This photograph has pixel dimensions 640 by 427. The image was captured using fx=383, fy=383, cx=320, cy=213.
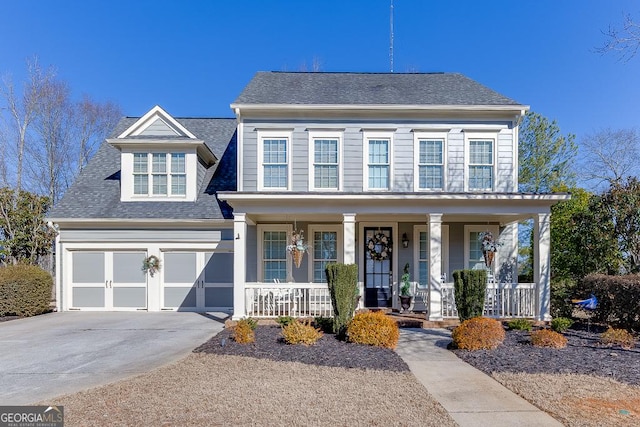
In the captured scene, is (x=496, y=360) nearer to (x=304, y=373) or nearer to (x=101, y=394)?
(x=304, y=373)

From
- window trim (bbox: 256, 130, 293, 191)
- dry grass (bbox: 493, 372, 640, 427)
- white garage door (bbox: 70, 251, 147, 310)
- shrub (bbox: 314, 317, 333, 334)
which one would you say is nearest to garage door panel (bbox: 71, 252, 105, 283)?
white garage door (bbox: 70, 251, 147, 310)

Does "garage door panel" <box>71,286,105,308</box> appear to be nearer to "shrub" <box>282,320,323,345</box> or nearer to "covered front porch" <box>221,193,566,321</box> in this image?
"covered front porch" <box>221,193,566,321</box>

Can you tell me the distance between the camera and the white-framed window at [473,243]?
462 inches

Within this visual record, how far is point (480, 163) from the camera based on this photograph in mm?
10977

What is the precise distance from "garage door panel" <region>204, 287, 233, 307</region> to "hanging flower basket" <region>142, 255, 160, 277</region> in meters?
1.65

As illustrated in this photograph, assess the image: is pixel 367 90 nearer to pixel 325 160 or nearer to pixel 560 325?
pixel 325 160

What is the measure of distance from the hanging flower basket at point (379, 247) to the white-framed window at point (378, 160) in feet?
5.47

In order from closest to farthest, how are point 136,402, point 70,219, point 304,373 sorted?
point 136,402 < point 304,373 < point 70,219

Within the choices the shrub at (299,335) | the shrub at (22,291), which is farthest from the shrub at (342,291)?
the shrub at (22,291)

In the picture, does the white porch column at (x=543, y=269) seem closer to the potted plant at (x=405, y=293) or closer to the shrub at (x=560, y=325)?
the shrub at (x=560, y=325)

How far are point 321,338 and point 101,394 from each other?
3988mm

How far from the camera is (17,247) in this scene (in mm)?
14477

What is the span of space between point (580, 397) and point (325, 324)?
15.9ft

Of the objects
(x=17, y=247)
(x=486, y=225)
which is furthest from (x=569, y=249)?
(x=17, y=247)
